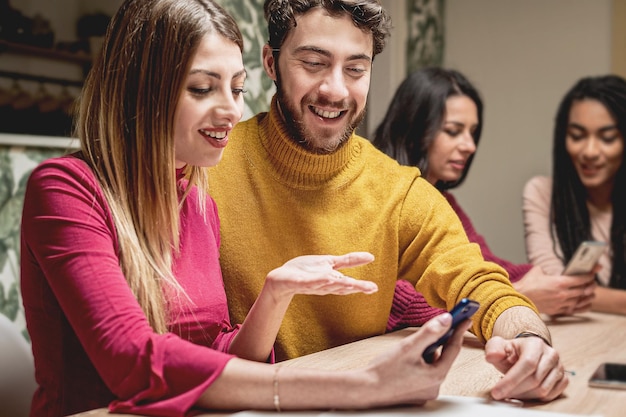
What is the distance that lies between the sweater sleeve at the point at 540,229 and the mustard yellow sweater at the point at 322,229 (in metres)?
1.05

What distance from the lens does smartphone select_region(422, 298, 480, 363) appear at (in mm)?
917

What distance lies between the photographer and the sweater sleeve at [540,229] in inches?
97.7

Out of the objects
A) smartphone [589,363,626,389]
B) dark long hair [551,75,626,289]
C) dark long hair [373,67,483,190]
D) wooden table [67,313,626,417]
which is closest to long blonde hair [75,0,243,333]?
wooden table [67,313,626,417]

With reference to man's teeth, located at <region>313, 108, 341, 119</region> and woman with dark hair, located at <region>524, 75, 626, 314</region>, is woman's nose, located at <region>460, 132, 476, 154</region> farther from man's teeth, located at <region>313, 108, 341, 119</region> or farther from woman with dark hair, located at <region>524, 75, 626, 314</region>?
man's teeth, located at <region>313, 108, 341, 119</region>

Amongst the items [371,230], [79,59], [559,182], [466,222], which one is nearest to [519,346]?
[371,230]

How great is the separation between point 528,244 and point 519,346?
155 cm

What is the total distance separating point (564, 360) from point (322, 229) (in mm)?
538

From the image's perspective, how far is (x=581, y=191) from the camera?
103 inches

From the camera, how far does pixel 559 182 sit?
8.69 ft

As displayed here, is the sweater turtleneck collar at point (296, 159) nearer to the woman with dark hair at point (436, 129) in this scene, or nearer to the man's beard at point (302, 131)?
the man's beard at point (302, 131)

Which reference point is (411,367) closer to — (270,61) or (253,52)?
(270,61)

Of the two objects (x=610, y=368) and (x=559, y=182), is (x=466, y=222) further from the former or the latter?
(x=610, y=368)

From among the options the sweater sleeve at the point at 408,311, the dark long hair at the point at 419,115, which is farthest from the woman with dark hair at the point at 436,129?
the sweater sleeve at the point at 408,311

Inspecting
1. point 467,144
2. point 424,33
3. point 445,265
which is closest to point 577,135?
point 467,144
